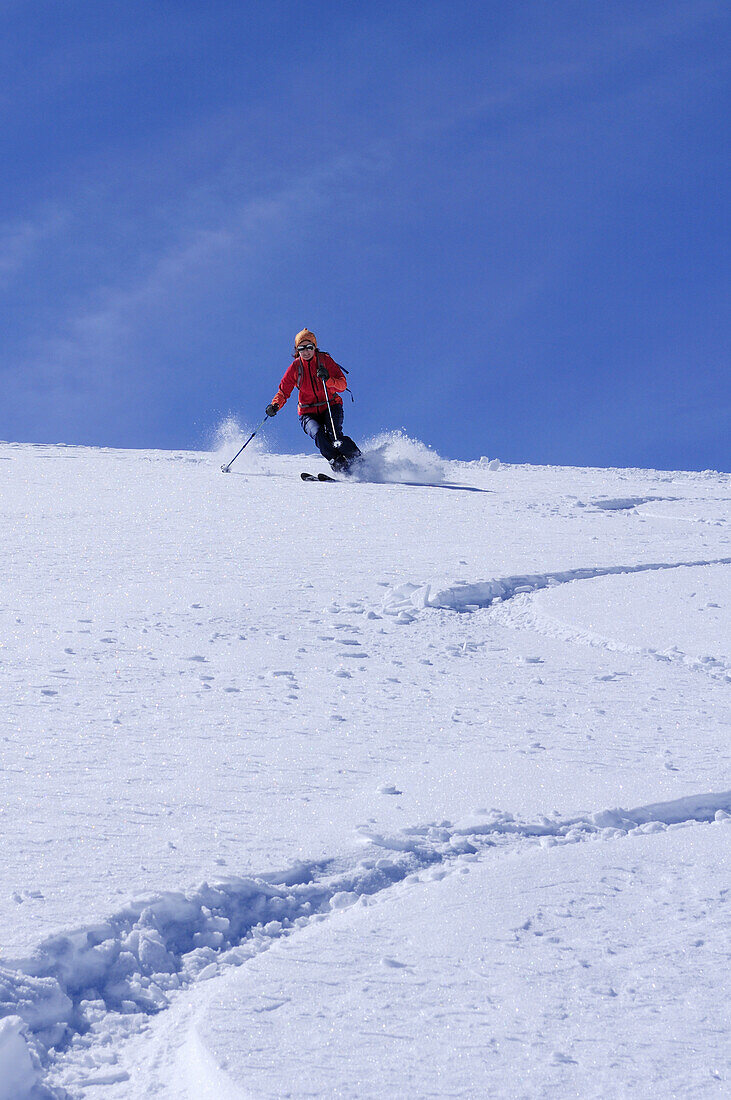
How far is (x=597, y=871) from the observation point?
1.94 metres

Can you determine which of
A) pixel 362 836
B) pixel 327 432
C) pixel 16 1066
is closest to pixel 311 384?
pixel 327 432

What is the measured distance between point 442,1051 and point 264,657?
1.98 meters

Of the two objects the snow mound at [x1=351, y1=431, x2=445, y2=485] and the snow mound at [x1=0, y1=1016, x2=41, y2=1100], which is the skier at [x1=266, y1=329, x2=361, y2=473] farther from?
the snow mound at [x1=0, y1=1016, x2=41, y2=1100]

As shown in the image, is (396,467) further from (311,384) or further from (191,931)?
(191,931)

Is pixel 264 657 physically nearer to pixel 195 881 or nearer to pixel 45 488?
pixel 195 881

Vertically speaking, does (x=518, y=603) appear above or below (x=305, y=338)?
below

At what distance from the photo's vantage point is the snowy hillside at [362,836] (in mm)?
1445

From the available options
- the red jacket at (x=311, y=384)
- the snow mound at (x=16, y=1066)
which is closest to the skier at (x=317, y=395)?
the red jacket at (x=311, y=384)

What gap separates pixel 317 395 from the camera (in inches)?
395

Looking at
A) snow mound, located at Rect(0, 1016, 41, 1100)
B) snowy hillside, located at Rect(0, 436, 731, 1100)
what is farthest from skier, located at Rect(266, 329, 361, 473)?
snow mound, located at Rect(0, 1016, 41, 1100)

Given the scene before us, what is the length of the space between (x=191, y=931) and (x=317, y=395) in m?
8.65

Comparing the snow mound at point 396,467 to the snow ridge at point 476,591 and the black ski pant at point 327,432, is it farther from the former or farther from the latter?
the snow ridge at point 476,591

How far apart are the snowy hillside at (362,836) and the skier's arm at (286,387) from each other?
5.89 m

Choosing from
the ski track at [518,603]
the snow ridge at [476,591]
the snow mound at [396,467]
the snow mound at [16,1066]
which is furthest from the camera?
the snow mound at [396,467]
